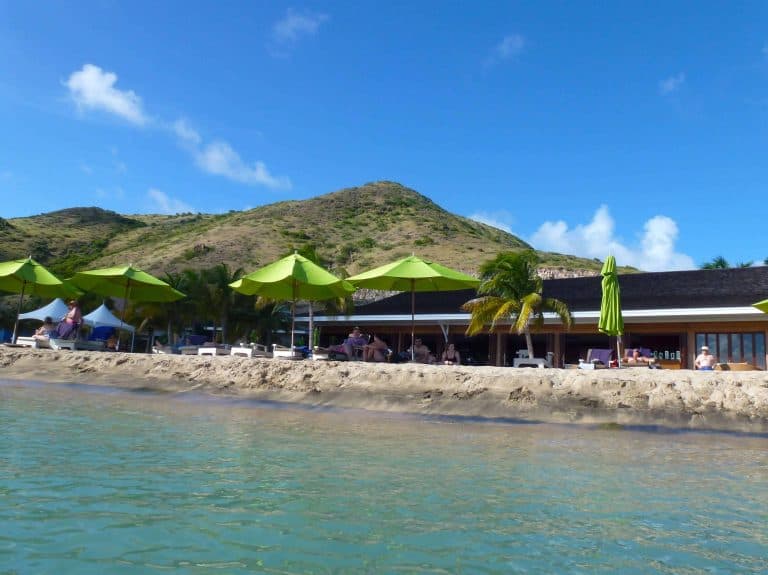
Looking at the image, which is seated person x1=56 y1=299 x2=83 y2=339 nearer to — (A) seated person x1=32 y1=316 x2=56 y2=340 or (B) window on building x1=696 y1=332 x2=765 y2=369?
(A) seated person x1=32 y1=316 x2=56 y2=340

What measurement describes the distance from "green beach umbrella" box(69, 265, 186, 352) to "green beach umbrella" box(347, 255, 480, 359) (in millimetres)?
6523

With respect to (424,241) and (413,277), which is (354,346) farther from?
(424,241)

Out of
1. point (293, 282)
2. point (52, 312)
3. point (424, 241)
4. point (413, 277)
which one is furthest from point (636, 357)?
point (424, 241)

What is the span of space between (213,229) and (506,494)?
230 ft

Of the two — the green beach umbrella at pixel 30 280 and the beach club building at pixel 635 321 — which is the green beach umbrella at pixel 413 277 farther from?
the green beach umbrella at pixel 30 280

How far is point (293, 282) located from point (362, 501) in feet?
34.4

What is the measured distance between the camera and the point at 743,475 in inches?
244

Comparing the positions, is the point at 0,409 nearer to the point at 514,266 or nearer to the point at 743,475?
the point at 743,475

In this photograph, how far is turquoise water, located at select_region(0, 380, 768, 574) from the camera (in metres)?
→ 3.32

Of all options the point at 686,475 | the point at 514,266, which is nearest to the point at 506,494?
the point at 686,475

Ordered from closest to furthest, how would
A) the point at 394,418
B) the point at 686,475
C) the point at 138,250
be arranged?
the point at 686,475, the point at 394,418, the point at 138,250

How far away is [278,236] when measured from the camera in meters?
67.8

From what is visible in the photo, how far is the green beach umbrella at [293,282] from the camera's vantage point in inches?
545

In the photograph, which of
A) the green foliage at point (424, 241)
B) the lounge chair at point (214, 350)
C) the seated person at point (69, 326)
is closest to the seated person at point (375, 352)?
the lounge chair at point (214, 350)
